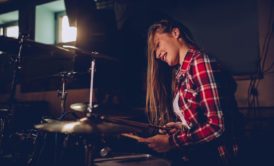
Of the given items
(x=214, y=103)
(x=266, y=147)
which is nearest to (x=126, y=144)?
(x=214, y=103)

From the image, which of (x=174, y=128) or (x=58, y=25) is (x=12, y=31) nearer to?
(x=58, y=25)

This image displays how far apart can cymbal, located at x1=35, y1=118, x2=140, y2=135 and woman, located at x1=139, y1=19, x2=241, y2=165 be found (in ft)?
1.05

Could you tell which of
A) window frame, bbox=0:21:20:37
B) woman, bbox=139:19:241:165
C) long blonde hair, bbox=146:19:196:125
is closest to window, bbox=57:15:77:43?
window frame, bbox=0:21:20:37

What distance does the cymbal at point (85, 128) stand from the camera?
4.76 feet

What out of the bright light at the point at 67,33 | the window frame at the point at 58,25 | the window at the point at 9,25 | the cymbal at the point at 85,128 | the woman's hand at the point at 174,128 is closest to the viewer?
the cymbal at the point at 85,128

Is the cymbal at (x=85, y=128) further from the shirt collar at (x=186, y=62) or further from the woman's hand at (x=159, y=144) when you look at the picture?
the shirt collar at (x=186, y=62)

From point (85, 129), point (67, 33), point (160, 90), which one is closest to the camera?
point (85, 129)

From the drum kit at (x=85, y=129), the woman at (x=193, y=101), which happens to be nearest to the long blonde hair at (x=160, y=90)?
the woman at (x=193, y=101)

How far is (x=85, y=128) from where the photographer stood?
1473 mm

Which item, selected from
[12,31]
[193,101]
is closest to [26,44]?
[193,101]

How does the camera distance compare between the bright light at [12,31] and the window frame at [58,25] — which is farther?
the bright light at [12,31]

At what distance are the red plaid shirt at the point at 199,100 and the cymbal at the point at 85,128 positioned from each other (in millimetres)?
402

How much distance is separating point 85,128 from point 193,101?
0.72 metres

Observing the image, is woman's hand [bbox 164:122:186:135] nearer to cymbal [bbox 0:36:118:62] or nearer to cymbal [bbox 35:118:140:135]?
cymbal [bbox 35:118:140:135]
